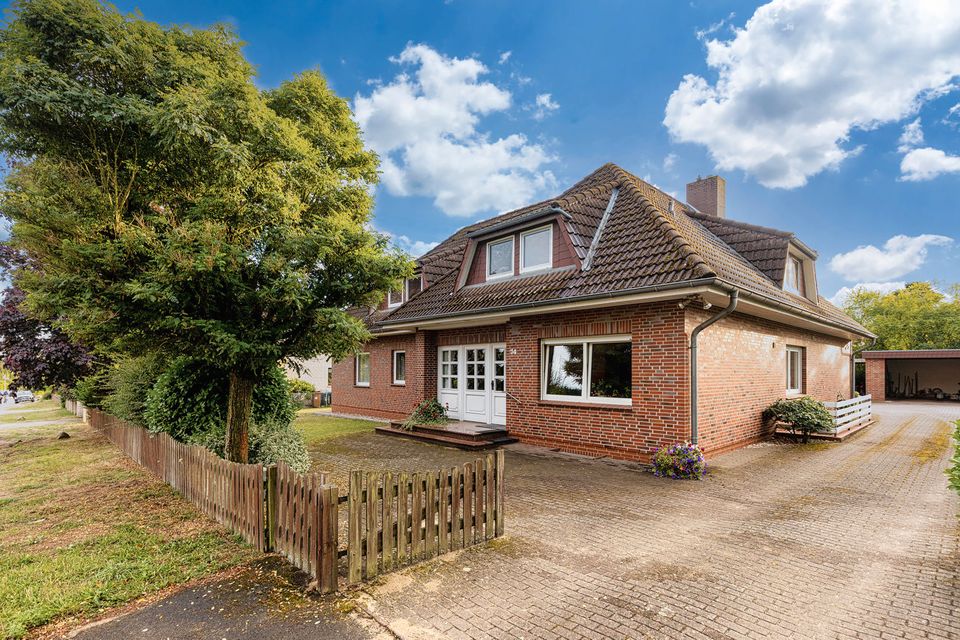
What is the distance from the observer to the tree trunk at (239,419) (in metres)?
6.21

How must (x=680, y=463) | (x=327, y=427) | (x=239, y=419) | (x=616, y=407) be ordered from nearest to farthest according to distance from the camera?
(x=239, y=419) → (x=680, y=463) → (x=616, y=407) → (x=327, y=427)

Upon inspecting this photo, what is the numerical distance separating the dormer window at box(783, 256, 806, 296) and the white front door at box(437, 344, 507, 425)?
821cm

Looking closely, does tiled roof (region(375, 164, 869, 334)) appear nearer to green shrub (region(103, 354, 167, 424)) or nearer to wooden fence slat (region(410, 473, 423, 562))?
wooden fence slat (region(410, 473, 423, 562))

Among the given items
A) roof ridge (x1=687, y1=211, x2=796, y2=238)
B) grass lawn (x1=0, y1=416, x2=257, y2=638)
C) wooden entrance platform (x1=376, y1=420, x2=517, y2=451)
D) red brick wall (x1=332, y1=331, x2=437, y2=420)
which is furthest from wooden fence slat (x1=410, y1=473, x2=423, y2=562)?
roof ridge (x1=687, y1=211, x2=796, y2=238)

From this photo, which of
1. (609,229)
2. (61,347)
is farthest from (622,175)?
(61,347)

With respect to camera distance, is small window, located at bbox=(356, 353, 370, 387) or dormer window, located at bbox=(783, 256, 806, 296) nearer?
dormer window, located at bbox=(783, 256, 806, 296)

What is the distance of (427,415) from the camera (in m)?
12.6

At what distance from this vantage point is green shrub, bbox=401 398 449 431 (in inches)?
477

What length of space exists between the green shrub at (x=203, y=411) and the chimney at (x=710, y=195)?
16026 mm

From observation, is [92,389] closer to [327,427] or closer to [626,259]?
[327,427]

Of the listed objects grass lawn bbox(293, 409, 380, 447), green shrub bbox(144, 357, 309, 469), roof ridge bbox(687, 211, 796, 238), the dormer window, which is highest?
roof ridge bbox(687, 211, 796, 238)

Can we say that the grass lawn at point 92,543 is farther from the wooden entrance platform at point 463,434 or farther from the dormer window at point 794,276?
the dormer window at point 794,276

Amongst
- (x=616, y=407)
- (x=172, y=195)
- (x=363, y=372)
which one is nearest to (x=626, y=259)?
(x=616, y=407)

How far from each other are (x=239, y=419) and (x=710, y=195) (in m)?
17.2
